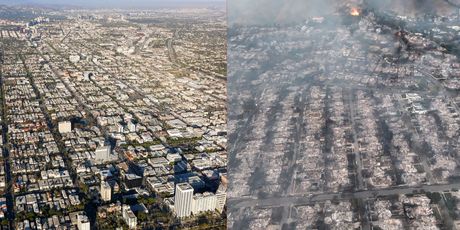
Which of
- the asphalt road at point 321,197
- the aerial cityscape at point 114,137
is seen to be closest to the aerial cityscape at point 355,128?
the asphalt road at point 321,197

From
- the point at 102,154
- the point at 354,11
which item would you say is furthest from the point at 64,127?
the point at 354,11

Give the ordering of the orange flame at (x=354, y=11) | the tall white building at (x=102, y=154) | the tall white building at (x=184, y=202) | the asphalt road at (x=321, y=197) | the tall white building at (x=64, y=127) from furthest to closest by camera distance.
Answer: the tall white building at (x=64, y=127)
the tall white building at (x=102, y=154)
the tall white building at (x=184, y=202)
the orange flame at (x=354, y=11)
the asphalt road at (x=321, y=197)

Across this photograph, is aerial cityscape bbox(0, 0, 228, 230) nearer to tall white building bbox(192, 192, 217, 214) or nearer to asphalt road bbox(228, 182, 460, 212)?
tall white building bbox(192, 192, 217, 214)

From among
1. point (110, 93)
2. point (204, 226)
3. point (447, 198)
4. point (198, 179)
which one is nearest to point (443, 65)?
point (447, 198)

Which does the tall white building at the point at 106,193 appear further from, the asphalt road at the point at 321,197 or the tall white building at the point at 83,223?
the asphalt road at the point at 321,197

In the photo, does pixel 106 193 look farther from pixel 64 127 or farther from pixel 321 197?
pixel 321 197

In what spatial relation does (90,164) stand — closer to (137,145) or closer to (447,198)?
(137,145)
